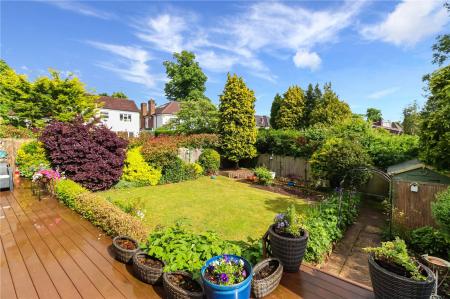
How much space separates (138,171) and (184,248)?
8.97 metres

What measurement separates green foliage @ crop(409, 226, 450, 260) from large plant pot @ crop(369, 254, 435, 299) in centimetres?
305

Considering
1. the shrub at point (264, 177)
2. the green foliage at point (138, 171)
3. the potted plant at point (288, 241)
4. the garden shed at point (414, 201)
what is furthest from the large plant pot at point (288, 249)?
the green foliage at point (138, 171)

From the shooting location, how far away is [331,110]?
20453mm

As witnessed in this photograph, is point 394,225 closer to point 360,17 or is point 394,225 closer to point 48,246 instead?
point 360,17

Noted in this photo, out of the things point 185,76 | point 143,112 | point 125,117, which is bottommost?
point 125,117

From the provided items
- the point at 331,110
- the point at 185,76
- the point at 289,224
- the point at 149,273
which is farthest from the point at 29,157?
the point at 185,76

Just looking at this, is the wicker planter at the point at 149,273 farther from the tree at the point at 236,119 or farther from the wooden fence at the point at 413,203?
the tree at the point at 236,119

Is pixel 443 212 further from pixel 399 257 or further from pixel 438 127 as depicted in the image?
pixel 438 127

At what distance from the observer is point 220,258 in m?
2.88

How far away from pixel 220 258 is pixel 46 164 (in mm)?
10579

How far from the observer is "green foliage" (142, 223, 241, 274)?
10.6 ft

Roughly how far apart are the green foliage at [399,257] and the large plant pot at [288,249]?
3.17 ft

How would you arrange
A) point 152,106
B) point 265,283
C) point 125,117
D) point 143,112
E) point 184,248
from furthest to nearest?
1. point 143,112
2. point 152,106
3. point 125,117
4. point 184,248
5. point 265,283

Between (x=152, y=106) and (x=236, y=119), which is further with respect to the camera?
(x=152, y=106)
